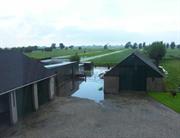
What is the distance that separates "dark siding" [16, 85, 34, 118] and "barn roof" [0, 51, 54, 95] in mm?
728

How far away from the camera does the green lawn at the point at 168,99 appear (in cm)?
2095

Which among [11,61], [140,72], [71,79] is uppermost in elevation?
[11,61]

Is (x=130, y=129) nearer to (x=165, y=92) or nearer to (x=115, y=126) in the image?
(x=115, y=126)

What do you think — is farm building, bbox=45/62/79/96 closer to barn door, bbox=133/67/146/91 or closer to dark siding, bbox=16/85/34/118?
barn door, bbox=133/67/146/91

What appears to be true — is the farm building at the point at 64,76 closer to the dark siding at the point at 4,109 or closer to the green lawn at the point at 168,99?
the green lawn at the point at 168,99

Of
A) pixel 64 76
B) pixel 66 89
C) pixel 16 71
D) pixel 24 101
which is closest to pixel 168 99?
pixel 66 89

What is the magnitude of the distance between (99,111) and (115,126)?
12.7ft

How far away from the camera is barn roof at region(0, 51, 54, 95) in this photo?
623 inches

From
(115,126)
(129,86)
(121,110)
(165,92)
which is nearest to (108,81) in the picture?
(129,86)

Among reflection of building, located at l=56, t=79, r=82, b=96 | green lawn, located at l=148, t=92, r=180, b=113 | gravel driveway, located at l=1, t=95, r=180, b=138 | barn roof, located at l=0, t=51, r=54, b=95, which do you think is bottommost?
reflection of building, located at l=56, t=79, r=82, b=96

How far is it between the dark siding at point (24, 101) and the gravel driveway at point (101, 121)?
2.51 ft

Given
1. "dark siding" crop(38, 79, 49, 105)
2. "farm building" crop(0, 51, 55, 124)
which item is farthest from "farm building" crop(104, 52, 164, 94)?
"farm building" crop(0, 51, 55, 124)

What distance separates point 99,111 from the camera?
19.7m

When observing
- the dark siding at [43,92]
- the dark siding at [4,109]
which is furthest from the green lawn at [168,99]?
the dark siding at [4,109]
